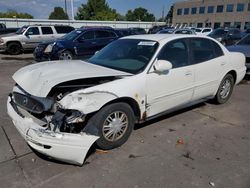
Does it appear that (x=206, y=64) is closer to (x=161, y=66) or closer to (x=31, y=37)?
(x=161, y=66)

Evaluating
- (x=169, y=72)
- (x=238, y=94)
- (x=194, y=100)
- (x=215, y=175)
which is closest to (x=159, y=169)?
(x=215, y=175)

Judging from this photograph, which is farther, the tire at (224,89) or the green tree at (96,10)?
the green tree at (96,10)

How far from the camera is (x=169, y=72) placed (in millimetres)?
3631

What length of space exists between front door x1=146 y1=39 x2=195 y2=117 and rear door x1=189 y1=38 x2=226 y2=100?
18cm

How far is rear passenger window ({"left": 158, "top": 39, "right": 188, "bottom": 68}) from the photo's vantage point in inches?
145

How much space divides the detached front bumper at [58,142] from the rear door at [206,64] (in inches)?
95.3

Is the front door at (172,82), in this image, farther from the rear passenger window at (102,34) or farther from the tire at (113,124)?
the rear passenger window at (102,34)

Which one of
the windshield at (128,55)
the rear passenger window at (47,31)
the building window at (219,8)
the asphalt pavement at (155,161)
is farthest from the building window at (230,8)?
the windshield at (128,55)

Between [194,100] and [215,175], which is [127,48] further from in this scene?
[215,175]

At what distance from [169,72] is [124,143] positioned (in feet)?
4.41

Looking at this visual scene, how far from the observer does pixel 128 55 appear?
3879 mm

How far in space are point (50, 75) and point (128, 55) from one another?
1.44 metres

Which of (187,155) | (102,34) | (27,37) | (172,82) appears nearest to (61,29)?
(27,37)

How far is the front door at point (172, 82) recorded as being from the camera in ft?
11.4
